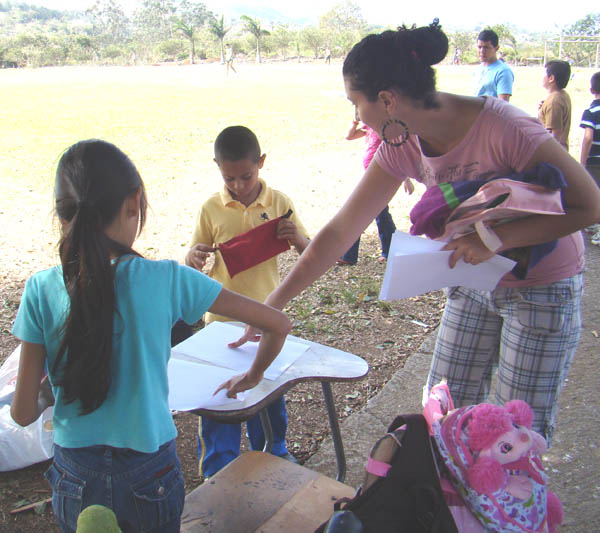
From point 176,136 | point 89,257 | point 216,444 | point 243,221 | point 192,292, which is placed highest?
point 89,257

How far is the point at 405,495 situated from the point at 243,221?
1.59 meters

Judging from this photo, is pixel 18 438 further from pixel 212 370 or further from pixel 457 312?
pixel 457 312

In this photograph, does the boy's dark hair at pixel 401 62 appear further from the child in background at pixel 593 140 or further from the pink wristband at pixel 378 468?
the child in background at pixel 593 140

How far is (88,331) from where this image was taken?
129 cm

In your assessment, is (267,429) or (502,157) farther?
(267,429)

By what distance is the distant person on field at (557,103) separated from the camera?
6.27 metres

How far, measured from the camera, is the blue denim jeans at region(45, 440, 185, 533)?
1414 millimetres

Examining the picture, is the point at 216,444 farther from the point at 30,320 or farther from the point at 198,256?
the point at 30,320

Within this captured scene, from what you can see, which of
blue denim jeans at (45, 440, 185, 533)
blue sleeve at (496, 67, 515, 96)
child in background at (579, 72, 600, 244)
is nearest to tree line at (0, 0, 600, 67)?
blue sleeve at (496, 67, 515, 96)

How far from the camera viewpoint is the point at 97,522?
78cm

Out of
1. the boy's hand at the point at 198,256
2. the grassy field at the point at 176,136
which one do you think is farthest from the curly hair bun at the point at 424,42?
the grassy field at the point at 176,136

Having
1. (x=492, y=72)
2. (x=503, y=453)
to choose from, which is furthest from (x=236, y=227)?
(x=492, y=72)

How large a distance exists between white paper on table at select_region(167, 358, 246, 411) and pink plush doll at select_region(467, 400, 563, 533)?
27.3 inches

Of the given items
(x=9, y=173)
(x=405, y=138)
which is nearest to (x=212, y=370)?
(x=405, y=138)
